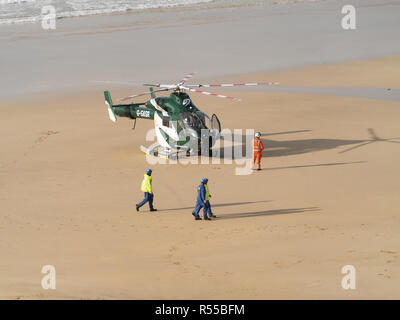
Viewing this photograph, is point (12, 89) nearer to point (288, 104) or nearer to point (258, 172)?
point (288, 104)

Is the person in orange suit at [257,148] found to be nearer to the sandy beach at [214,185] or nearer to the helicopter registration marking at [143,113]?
the sandy beach at [214,185]

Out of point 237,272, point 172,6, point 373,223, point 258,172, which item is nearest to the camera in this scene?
point 237,272

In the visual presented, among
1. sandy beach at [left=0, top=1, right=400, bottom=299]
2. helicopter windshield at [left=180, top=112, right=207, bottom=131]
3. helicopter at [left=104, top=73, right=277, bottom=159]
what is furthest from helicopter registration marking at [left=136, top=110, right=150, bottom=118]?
helicopter windshield at [left=180, top=112, right=207, bottom=131]

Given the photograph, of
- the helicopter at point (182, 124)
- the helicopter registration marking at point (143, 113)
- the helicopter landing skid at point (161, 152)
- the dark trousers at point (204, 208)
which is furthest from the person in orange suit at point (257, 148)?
the helicopter registration marking at point (143, 113)

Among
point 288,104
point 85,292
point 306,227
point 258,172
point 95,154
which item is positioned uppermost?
point 288,104

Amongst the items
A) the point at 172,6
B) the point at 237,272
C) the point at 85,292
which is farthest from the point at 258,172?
the point at 172,6

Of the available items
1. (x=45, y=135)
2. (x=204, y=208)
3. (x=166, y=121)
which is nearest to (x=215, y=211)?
(x=204, y=208)

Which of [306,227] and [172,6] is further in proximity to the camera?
[172,6]

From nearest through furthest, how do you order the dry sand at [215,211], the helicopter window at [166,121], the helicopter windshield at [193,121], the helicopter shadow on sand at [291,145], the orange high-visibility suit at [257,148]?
the dry sand at [215,211] < the orange high-visibility suit at [257,148] < the helicopter windshield at [193,121] < the helicopter window at [166,121] < the helicopter shadow on sand at [291,145]
